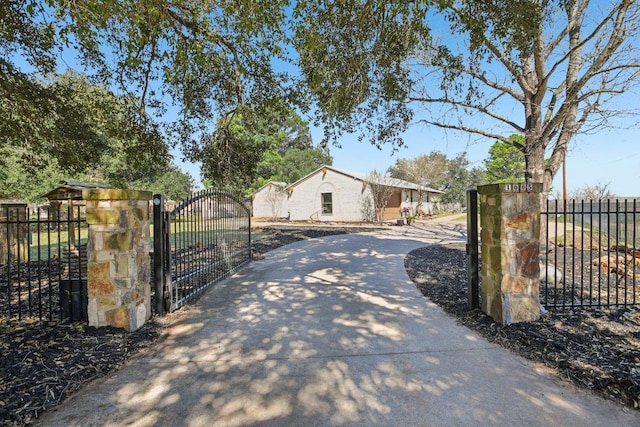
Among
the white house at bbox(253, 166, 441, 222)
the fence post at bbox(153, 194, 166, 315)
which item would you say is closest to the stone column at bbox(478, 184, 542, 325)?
the fence post at bbox(153, 194, 166, 315)

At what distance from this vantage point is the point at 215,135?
8.89 meters

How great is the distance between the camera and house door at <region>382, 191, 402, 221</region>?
84.5 ft

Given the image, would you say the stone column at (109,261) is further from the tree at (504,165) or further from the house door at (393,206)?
the tree at (504,165)

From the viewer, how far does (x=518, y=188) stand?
4.14m

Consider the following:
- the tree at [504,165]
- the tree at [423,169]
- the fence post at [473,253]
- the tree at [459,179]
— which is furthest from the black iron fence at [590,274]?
the tree at [459,179]

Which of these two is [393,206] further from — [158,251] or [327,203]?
[158,251]

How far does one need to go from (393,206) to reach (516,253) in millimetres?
22808

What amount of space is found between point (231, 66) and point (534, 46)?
611cm

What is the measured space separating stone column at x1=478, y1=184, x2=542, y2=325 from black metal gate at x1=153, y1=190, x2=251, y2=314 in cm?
405

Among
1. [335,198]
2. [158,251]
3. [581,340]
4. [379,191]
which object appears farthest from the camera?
[335,198]

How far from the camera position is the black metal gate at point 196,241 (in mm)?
4672

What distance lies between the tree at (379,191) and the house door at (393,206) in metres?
1.25

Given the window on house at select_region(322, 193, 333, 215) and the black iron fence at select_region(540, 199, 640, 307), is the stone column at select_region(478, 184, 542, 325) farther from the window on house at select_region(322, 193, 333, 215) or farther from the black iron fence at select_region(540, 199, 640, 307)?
the window on house at select_region(322, 193, 333, 215)

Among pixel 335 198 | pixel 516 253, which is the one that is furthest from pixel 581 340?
pixel 335 198
